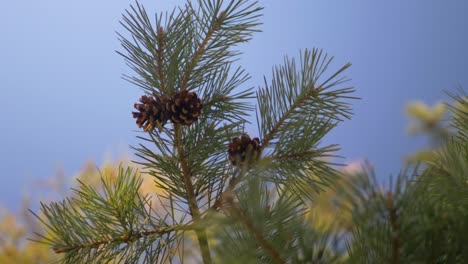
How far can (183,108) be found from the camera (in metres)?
0.38

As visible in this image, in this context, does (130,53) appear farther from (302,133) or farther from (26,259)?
(26,259)

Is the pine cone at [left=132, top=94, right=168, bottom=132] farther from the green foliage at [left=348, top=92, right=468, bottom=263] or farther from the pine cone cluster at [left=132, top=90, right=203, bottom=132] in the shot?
the green foliage at [left=348, top=92, right=468, bottom=263]

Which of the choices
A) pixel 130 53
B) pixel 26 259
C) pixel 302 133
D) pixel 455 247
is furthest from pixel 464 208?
pixel 26 259

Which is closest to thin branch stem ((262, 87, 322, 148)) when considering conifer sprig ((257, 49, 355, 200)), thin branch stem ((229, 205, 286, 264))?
conifer sprig ((257, 49, 355, 200))

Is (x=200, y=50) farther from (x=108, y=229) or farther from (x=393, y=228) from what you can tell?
(x=393, y=228)

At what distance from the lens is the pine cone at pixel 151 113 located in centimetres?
39

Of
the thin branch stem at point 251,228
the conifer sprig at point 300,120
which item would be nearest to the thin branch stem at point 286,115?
the conifer sprig at point 300,120

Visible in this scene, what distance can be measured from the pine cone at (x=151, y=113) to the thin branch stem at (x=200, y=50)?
0.03 metres

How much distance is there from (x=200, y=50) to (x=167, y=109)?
77 millimetres

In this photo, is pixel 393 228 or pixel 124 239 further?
pixel 124 239

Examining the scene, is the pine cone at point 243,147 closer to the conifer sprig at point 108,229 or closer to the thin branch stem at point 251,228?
the conifer sprig at point 108,229

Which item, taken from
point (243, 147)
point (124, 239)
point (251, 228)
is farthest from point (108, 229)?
point (251, 228)

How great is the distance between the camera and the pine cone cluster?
0.38 m

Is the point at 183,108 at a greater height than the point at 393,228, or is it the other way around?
the point at 183,108
